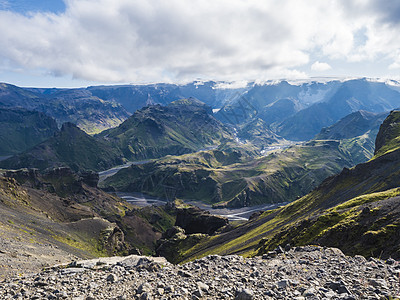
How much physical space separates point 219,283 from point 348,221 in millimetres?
53611

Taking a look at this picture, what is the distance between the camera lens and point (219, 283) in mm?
19562

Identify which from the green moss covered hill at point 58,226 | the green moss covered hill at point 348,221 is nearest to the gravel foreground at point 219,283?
the green moss covered hill at point 348,221

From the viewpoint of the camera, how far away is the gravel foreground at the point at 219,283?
17.3 meters

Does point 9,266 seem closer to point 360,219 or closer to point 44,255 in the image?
point 44,255

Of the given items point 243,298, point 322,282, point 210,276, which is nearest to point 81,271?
point 210,276

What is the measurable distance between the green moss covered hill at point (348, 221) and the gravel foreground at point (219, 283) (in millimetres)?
20747

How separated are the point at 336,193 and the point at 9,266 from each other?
13256 cm

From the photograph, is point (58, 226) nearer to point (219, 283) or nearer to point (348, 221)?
point (348, 221)

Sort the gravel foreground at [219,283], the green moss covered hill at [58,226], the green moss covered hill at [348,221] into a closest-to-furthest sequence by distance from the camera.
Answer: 1. the gravel foreground at [219,283]
2. the green moss covered hill at [348,221]
3. the green moss covered hill at [58,226]

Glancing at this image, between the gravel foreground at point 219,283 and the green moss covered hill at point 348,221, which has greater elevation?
the gravel foreground at point 219,283

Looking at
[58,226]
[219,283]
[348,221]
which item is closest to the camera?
[219,283]

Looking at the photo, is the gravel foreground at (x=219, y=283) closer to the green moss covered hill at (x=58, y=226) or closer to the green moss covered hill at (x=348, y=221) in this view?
the green moss covered hill at (x=348, y=221)

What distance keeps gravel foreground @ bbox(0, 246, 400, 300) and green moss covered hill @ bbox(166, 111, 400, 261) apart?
20.7 metres

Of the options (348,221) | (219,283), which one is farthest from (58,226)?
(219,283)
